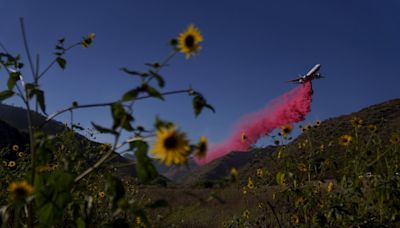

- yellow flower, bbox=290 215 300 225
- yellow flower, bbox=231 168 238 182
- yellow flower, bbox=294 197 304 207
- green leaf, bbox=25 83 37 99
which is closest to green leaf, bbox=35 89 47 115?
green leaf, bbox=25 83 37 99

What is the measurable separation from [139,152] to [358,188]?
8.51 feet

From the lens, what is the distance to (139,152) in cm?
208

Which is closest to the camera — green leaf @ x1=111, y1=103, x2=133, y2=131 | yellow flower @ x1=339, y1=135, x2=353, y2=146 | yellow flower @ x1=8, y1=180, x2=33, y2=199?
green leaf @ x1=111, y1=103, x2=133, y2=131

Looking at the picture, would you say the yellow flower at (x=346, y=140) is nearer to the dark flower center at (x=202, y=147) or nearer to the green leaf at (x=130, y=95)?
the dark flower center at (x=202, y=147)

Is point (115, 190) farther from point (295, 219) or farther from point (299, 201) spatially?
point (295, 219)

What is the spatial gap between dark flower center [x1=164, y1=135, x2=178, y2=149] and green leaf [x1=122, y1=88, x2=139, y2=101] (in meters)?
0.23

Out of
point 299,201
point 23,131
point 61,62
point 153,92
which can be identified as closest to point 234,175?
point 153,92

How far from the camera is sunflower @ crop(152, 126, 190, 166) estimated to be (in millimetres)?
2086

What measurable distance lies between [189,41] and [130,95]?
56 cm

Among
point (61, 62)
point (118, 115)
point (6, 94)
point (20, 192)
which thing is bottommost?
point (20, 192)

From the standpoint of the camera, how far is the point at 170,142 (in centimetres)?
211

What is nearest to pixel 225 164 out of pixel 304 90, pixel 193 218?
pixel 304 90

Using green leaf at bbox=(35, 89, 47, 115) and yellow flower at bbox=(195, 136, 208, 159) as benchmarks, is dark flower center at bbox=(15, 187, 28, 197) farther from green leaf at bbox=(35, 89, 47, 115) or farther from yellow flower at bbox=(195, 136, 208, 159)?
yellow flower at bbox=(195, 136, 208, 159)

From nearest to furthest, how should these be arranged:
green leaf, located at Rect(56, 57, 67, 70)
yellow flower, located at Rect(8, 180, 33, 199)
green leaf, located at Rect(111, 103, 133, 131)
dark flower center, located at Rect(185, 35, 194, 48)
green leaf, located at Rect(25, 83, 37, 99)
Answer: green leaf, located at Rect(111, 103, 133, 131) < yellow flower, located at Rect(8, 180, 33, 199) < green leaf, located at Rect(25, 83, 37, 99) < dark flower center, located at Rect(185, 35, 194, 48) < green leaf, located at Rect(56, 57, 67, 70)
